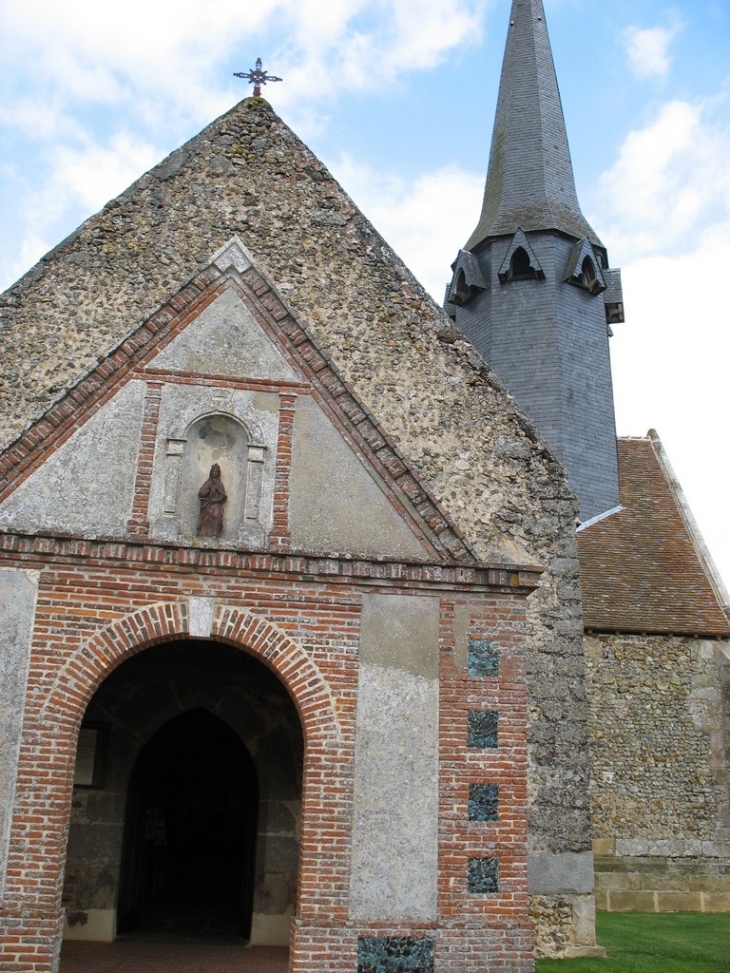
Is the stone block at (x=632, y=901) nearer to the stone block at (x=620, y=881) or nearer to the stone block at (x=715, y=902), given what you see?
the stone block at (x=620, y=881)

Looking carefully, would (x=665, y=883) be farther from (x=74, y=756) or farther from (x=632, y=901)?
(x=74, y=756)

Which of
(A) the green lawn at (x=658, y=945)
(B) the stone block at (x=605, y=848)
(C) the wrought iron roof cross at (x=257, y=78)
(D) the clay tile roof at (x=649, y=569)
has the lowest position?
(A) the green lawn at (x=658, y=945)

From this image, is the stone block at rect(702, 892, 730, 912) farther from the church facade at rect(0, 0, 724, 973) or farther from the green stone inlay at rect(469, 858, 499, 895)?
the green stone inlay at rect(469, 858, 499, 895)

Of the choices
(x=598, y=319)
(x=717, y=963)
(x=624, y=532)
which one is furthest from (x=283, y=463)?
(x=598, y=319)

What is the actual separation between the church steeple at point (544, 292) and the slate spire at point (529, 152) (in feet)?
0.10

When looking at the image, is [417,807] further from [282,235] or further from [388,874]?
[282,235]

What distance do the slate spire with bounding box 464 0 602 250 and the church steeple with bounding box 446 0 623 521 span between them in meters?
0.03

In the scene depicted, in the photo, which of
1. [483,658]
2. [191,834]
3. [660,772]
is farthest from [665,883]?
[483,658]

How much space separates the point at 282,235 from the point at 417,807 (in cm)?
645

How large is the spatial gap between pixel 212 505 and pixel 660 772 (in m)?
10.1

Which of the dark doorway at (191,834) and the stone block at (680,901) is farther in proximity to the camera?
the stone block at (680,901)

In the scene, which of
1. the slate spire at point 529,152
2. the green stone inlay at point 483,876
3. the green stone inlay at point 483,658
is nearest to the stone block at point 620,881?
the green stone inlay at point 483,876

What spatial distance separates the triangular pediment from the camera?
754 centimetres

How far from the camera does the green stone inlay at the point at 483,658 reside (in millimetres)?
7488
